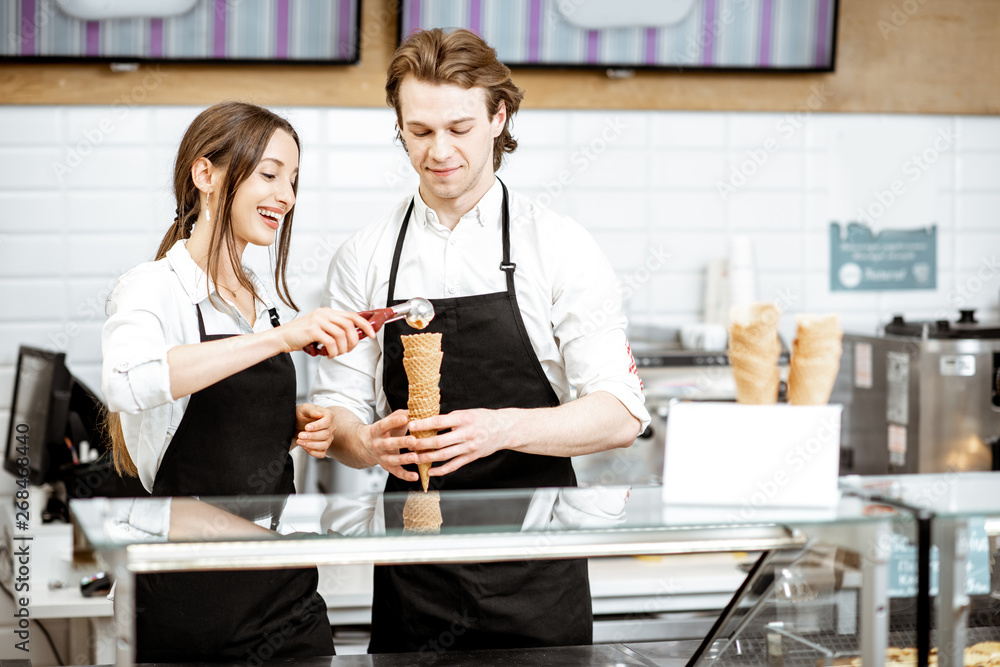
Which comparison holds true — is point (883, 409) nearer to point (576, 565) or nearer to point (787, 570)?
point (576, 565)

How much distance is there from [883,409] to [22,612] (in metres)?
2.74

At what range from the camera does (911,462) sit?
321 cm

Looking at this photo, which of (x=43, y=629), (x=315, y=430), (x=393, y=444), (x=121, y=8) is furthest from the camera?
(x=121, y=8)

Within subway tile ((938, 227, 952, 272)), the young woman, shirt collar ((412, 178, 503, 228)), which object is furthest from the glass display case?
subway tile ((938, 227, 952, 272))

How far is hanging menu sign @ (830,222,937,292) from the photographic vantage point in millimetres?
3818

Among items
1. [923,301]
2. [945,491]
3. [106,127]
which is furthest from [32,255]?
[923,301]

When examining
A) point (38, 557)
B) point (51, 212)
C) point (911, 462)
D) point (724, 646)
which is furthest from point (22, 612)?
point (911, 462)

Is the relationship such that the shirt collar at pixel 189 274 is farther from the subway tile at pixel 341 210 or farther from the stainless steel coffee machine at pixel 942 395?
the stainless steel coffee machine at pixel 942 395

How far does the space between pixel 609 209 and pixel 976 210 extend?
1492 mm

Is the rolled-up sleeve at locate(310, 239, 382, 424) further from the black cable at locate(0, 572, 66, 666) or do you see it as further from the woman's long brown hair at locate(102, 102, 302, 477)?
Answer: the black cable at locate(0, 572, 66, 666)

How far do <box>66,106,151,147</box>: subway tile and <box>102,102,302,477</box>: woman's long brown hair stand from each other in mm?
1815

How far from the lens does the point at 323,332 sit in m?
1.44

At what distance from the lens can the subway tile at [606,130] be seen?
11.9ft

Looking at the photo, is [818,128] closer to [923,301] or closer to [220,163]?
[923,301]
